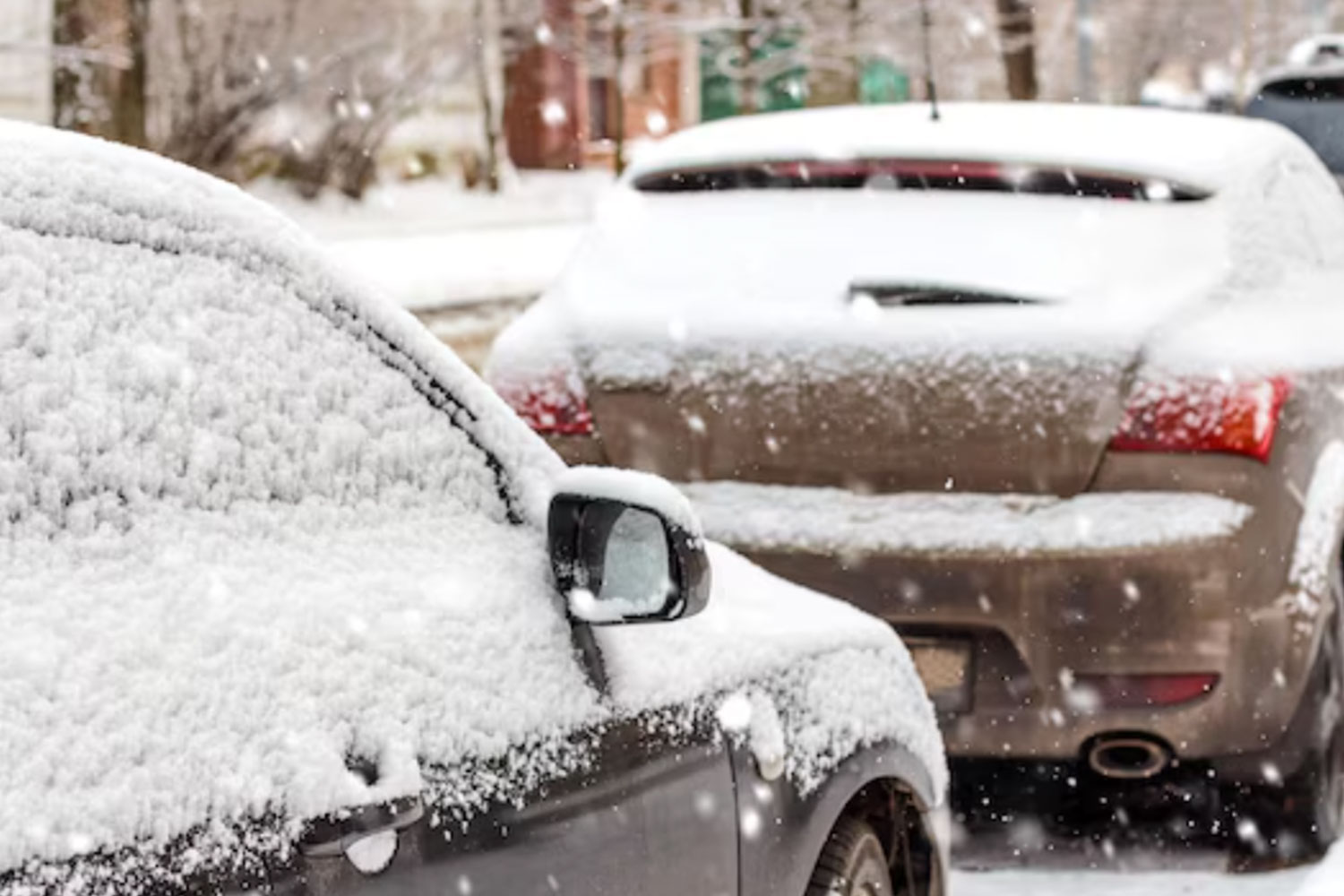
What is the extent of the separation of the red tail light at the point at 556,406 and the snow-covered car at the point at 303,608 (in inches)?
85.1

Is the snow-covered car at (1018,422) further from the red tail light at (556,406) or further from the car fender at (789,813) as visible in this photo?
the car fender at (789,813)

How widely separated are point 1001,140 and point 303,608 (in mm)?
3481

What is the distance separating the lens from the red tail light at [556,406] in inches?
219

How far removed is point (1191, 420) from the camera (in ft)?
17.0

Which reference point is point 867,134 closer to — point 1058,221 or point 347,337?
point 1058,221

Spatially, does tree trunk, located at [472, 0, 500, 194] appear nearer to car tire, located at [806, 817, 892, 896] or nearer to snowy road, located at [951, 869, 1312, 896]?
snowy road, located at [951, 869, 1312, 896]

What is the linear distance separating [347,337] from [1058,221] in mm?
2875

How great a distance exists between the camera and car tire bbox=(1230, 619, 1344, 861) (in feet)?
17.9

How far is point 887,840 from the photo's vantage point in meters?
4.03

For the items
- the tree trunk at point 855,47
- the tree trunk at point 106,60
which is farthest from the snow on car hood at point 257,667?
the tree trunk at point 855,47

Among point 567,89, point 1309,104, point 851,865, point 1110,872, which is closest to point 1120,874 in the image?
point 1110,872

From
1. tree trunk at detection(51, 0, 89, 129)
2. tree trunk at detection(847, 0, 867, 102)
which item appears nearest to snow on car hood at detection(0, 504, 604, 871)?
tree trunk at detection(51, 0, 89, 129)

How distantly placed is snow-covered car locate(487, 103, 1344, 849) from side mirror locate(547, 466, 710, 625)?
2238 millimetres

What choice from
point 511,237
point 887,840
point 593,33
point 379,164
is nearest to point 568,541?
point 887,840
